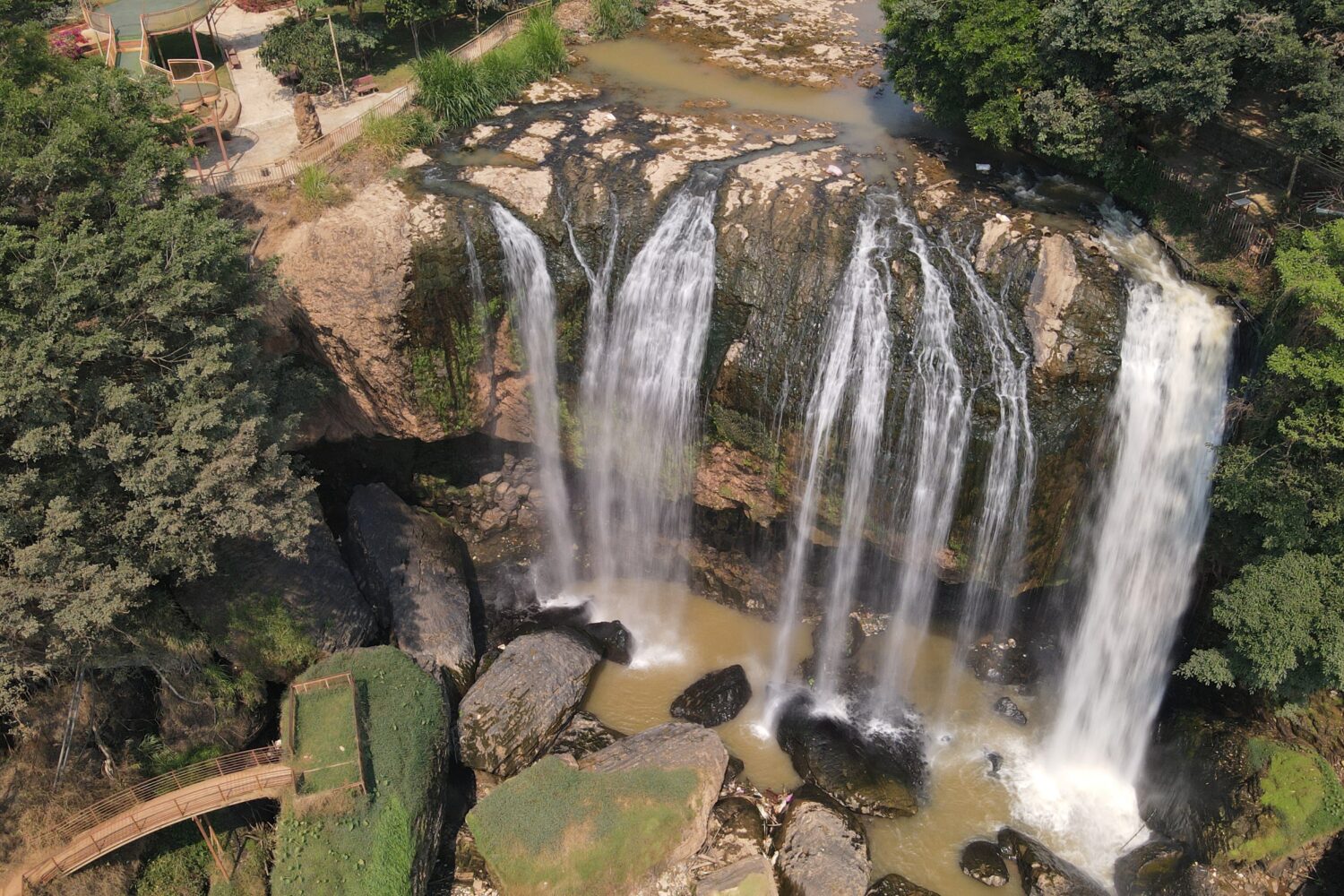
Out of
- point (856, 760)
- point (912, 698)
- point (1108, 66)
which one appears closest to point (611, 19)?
point (1108, 66)

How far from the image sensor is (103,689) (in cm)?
1792

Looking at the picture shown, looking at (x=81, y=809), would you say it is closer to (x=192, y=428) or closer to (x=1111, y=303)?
(x=192, y=428)

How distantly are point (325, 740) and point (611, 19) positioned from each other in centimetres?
2608

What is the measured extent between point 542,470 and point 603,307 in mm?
5429

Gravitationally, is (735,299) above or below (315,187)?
below

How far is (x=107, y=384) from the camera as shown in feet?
54.7

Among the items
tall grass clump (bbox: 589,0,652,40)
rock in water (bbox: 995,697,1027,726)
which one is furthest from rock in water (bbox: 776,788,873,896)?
tall grass clump (bbox: 589,0,652,40)

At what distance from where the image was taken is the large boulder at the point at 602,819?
60.0 ft

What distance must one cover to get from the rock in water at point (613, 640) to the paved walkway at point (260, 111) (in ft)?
52.7

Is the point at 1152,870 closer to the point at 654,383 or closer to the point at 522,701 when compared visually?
the point at 522,701

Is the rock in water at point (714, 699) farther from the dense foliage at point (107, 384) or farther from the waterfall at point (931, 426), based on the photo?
the dense foliage at point (107, 384)

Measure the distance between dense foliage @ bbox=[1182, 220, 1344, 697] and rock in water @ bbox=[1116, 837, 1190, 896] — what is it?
12.5ft

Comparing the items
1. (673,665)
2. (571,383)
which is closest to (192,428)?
(571,383)

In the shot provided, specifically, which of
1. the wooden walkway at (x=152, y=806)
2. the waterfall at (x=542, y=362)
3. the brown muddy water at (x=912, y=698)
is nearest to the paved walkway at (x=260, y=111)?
the waterfall at (x=542, y=362)
